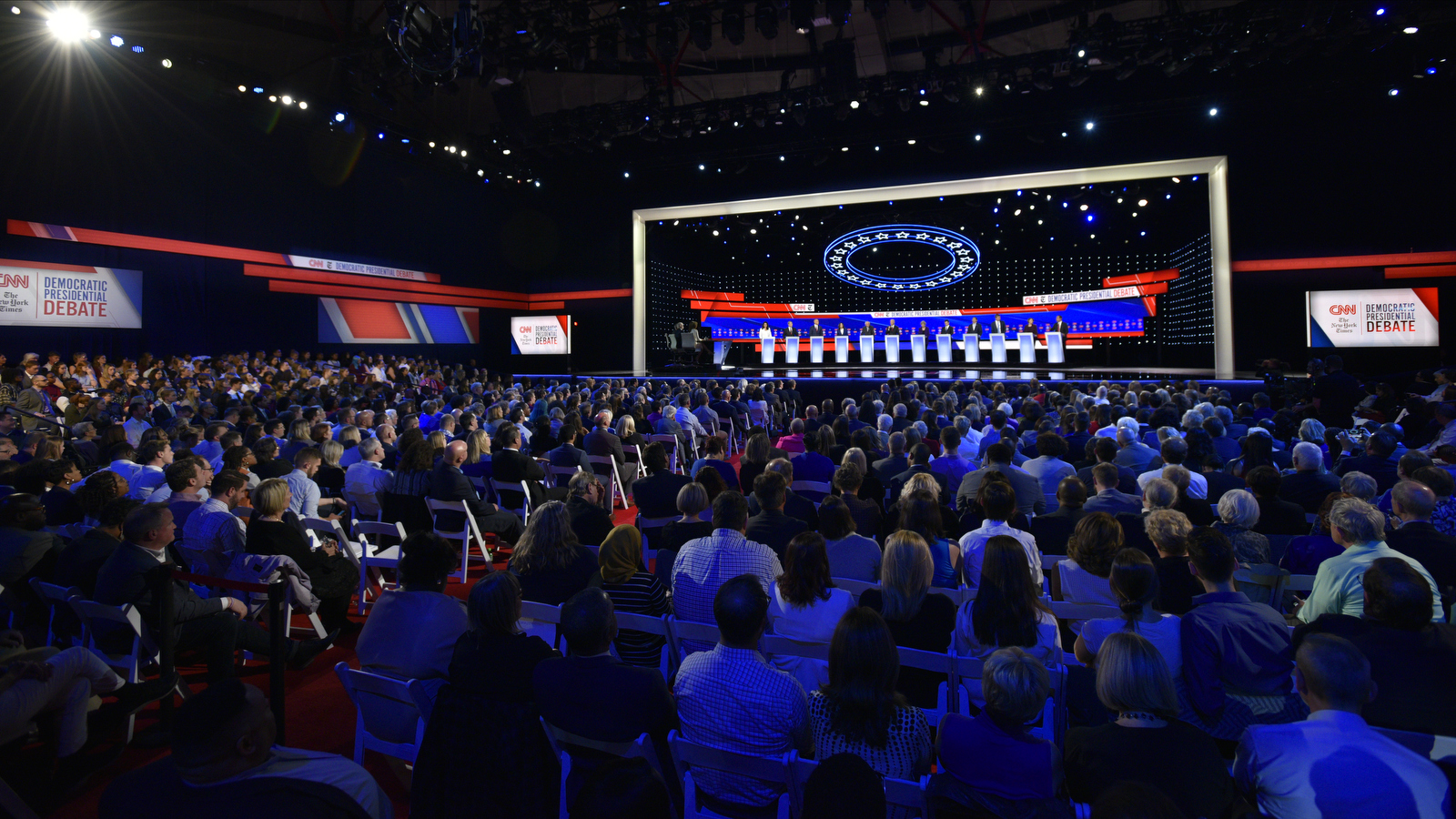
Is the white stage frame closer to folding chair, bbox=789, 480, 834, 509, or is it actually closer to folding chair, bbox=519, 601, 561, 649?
folding chair, bbox=789, 480, 834, 509

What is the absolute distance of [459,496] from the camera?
5340mm

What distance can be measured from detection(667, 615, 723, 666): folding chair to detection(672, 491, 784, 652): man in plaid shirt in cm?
6

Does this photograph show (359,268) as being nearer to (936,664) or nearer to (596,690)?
(596,690)

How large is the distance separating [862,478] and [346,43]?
14.7 meters

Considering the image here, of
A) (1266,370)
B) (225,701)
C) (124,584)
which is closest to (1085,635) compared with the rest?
(225,701)

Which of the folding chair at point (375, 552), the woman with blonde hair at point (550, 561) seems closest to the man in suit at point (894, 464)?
the woman with blonde hair at point (550, 561)

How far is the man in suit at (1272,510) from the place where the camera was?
419 centimetres

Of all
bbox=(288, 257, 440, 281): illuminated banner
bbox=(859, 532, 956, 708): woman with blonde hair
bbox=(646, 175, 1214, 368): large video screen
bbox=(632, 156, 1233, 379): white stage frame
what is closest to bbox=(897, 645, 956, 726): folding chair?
bbox=(859, 532, 956, 708): woman with blonde hair

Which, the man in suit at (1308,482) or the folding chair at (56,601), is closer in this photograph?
the folding chair at (56,601)

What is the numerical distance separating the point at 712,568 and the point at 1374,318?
56.8ft

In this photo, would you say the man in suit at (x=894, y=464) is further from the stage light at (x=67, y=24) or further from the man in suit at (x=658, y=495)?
the stage light at (x=67, y=24)

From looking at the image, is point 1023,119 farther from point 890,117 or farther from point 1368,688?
point 1368,688

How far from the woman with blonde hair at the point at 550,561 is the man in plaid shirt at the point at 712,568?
0.44 meters

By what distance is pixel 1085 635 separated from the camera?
9.01 ft
